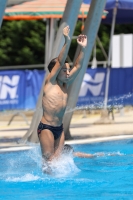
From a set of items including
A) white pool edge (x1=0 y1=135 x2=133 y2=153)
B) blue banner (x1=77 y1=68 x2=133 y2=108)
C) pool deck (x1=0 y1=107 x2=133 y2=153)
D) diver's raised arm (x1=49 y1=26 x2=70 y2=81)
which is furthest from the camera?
blue banner (x1=77 y1=68 x2=133 y2=108)

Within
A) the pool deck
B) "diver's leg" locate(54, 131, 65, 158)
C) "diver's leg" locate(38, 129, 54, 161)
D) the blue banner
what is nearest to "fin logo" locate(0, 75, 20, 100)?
the pool deck

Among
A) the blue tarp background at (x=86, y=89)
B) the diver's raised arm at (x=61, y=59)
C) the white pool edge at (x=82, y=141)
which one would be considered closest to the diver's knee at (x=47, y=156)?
the diver's raised arm at (x=61, y=59)

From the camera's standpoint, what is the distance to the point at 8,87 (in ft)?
65.6

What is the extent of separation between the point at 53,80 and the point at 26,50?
89.2 feet

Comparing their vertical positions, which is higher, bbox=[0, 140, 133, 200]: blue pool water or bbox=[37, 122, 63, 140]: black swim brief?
bbox=[37, 122, 63, 140]: black swim brief

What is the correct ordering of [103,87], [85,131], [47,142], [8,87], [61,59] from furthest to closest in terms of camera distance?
[8,87], [103,87], [85,131], [47,142], [61,59]

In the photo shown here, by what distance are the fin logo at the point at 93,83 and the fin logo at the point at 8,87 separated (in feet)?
7.15

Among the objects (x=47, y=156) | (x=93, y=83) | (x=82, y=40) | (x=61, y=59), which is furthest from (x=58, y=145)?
(x=93, y=83)

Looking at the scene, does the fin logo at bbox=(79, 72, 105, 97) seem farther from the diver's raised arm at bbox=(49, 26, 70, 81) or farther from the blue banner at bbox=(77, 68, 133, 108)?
the diver's raised arm at bbox=(49, 26, 70, 81)

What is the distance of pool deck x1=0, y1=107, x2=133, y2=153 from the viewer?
12.1 meters

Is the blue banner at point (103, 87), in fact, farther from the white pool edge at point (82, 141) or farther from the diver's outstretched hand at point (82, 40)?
the diver's outstretched hand at point (82, 40)

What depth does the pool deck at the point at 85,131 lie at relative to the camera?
1207 centimetres

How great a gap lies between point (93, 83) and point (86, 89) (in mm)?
302

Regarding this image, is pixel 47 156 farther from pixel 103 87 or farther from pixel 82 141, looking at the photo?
pixel 103 87
